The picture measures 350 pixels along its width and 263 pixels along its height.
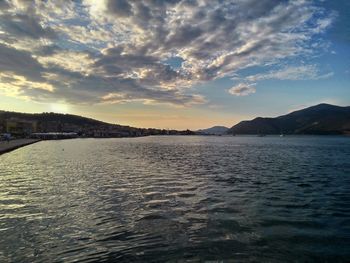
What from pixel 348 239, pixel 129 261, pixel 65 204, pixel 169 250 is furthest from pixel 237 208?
pixel 65 204

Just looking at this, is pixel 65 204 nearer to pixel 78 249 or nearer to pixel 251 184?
pixel 78 249

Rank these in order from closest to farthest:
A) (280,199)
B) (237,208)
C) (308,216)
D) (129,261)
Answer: (129,261) < (308,216) < (237,208) < (280,199)

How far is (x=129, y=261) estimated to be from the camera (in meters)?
10.9

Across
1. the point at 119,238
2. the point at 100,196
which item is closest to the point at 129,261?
the point at 119,238

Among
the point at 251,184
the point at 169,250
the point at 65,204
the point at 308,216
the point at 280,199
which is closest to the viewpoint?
the point at 169,250

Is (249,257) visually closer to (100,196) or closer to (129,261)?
(129,261)

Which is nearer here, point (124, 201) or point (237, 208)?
point (237, 208)

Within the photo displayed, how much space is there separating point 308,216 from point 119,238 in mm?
10391

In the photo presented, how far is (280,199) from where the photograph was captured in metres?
21.6

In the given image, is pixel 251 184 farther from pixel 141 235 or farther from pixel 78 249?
pixel 78 249

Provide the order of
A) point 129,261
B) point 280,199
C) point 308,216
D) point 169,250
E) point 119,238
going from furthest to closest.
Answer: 1. point 280,199
2. point 308,216
3. point 119,238
4. point 169,250
5. point 129,261

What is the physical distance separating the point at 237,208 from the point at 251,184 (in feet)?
31.5

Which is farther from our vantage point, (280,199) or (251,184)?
(251,184)

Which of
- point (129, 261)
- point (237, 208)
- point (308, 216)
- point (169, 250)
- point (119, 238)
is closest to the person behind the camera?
point (129, 261)
